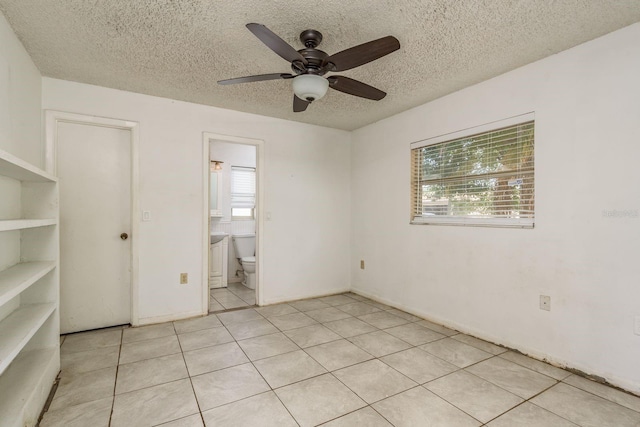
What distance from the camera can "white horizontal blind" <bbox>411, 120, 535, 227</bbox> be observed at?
2469 mm

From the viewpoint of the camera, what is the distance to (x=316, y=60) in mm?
1852

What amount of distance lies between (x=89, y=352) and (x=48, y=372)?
65 centimetres

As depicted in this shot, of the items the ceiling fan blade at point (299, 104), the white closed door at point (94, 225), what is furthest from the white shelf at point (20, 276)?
the ceiling fan blade at point (299, 104)

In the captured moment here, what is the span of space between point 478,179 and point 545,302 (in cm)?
113

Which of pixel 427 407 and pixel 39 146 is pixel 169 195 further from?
pixel 427 407

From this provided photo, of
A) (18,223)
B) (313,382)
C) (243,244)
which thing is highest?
(18,223)

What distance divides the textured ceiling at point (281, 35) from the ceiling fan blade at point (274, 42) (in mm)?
275

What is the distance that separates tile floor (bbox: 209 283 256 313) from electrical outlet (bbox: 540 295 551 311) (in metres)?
2.92

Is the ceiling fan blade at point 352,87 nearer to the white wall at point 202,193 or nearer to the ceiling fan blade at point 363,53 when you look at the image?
the ceiling fan blade at point 363,53

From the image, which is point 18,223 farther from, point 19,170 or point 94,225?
point 94,225

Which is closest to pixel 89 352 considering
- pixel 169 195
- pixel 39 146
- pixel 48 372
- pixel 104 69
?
pixel 48 372

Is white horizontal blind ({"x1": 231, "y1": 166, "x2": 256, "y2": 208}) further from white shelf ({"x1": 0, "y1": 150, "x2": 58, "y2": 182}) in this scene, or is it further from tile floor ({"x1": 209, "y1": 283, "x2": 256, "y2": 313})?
white shelf ({"x1": 0, "y1": 150, "x2": 58, "y2": 182})

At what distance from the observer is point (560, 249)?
2.22 metres

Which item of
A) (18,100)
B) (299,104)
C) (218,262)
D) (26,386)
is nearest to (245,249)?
(218,262)
